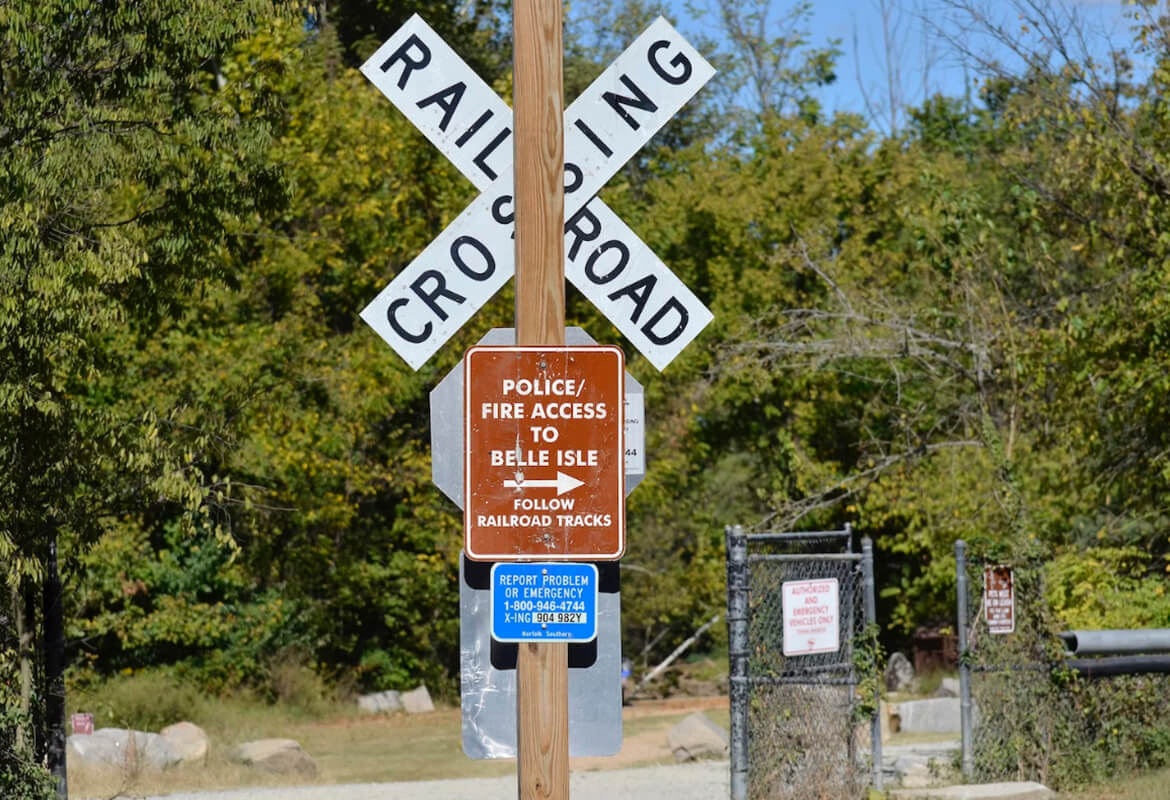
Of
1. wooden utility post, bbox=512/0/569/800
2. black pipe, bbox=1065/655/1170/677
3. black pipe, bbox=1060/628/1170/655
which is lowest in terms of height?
black pipe, bbox=1065/655/1170/677

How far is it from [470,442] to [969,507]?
18960 mm

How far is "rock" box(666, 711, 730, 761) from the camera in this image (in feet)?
62.5

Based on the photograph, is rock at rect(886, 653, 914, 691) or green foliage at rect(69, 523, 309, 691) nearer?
green foliage at rect(69, 523, 309, 691)

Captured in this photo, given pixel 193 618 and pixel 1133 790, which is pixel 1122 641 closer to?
pixel 1133 790

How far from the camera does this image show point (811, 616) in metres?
12.0

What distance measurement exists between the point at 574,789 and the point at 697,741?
3.12 m

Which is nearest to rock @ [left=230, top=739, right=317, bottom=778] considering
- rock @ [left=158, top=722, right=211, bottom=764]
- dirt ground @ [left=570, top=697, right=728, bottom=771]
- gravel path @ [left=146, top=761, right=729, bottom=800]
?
rock @ [left=158, top=722, right=211, bottom=764]

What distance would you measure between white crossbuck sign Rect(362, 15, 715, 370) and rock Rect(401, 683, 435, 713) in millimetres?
24134

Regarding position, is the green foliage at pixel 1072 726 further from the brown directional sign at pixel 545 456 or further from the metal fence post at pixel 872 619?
the brown directional sign at pixel 545 456

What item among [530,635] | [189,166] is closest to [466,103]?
[530,635]

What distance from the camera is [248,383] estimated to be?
12.7m

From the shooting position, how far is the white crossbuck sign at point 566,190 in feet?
15.8

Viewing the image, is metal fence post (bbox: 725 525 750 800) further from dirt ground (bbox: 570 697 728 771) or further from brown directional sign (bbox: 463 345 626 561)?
brown directional sign (bbox: 463 345 626 561)

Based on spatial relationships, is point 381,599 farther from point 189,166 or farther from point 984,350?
point 189,166
